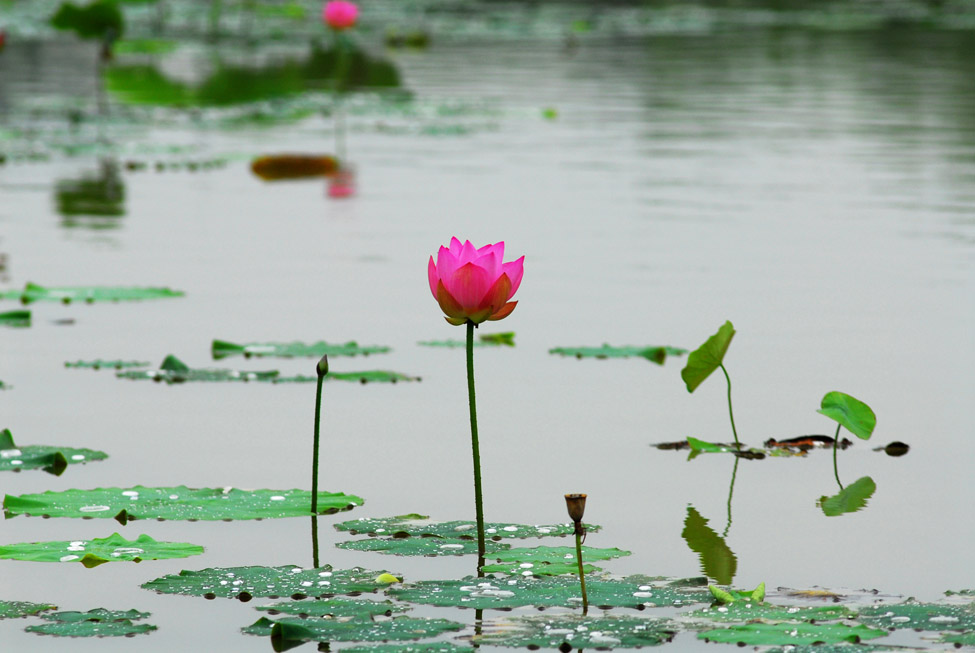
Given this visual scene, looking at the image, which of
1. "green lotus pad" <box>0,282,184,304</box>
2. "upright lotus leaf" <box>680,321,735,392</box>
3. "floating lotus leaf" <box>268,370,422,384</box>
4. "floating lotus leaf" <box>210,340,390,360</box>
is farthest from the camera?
"green lotus pad" <box>0,282,184,304</box>

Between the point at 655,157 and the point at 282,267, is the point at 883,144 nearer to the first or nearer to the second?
the point at 655,157

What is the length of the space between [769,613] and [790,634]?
0.13 metres

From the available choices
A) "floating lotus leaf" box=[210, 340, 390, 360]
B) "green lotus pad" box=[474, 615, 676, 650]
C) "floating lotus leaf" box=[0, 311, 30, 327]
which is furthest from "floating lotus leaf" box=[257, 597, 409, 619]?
"floating lotus leaf" box=[0, 311, 30, 327]

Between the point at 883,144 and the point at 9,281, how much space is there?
6314 mm

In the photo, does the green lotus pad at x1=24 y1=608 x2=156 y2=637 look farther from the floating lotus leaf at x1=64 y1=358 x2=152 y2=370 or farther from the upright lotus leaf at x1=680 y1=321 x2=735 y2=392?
the floating lotus leaf at x1=64 y1=358 x2=152 y2=370

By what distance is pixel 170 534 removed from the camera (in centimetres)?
287

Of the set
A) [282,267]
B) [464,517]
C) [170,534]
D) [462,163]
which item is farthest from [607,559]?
[462,163]

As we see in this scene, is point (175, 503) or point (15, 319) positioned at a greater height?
point (15, 319)

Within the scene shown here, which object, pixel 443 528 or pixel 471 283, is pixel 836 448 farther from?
pixel 471 283

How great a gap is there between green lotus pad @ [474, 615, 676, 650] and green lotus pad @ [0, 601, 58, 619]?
67 centimetres

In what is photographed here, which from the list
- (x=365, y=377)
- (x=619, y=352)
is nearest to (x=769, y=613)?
(x=365, y=377)

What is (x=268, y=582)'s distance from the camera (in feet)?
7.99

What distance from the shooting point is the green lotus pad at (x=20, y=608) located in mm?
2326

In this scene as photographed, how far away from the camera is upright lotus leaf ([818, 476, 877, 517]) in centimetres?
305
